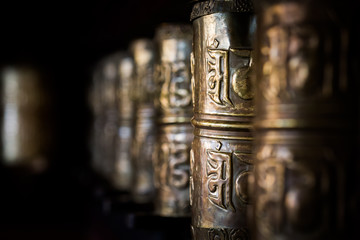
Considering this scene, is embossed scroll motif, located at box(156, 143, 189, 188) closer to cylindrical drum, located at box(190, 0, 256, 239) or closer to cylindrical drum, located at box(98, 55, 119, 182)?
cylindrical drum, located at box(190, 0, 256, 239)

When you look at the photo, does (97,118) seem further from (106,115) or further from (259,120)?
(259,120)

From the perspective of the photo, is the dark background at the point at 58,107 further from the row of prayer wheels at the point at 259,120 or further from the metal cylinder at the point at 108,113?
the row of prayer wheels at the point at 259,120

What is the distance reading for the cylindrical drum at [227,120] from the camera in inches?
37.4

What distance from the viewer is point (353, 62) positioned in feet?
2.17

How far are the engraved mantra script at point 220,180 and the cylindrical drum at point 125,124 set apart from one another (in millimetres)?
1267

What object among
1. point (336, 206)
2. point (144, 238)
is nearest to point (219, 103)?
point (336, 206)

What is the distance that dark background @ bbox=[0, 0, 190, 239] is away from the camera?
3.19 metres

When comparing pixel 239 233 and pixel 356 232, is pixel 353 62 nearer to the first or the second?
pixel 356 232

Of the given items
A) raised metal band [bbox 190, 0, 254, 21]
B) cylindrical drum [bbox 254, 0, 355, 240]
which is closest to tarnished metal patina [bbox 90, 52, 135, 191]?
raised metal band [bbox 190, 0, 254, 21]

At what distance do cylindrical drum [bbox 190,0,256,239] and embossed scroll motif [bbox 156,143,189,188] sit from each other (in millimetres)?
420

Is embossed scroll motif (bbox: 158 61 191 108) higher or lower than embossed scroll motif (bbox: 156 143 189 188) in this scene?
higher

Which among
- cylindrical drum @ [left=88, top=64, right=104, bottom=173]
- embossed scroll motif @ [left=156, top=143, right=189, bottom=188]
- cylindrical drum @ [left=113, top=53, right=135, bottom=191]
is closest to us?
embossed scroll motif @ [left=156, top=143, right=189, bottom=188]

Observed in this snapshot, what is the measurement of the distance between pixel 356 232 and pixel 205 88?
421 millimetres

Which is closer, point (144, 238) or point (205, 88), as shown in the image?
point (205, 88)
